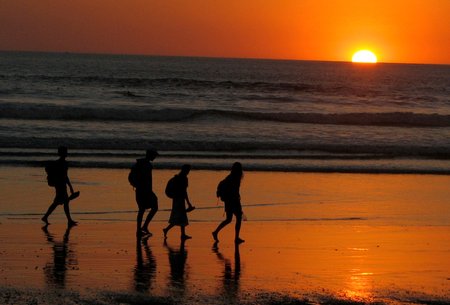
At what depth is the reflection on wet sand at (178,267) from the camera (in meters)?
9.29

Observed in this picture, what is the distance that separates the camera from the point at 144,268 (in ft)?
33.4

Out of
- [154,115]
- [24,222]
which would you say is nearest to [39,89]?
[154,115]

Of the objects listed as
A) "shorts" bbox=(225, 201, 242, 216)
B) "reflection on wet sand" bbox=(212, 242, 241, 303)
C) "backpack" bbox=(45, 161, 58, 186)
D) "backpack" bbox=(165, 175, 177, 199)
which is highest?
"backpack" bbox=(45, 161, 58, 186)

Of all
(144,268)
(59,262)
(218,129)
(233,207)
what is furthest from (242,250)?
(218,129)

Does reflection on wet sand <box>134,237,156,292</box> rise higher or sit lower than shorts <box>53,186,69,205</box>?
lower

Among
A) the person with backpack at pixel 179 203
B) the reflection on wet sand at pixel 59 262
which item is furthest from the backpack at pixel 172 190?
the reflection on wet sand at pixel 59 262

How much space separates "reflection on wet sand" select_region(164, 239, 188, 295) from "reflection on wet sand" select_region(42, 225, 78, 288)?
1145 mm

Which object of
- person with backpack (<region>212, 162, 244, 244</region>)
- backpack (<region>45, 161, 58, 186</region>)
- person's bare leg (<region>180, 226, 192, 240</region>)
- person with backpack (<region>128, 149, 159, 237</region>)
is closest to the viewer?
person's bare leg (<region>180, 226, 192, 240</region>)

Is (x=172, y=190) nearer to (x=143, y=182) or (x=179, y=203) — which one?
(x=179, y=203)

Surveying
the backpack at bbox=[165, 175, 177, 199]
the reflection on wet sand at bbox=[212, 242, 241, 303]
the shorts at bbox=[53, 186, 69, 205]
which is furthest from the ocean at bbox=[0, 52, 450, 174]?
the reflection on wet sand at bbox=[212, 242, 241, 303]

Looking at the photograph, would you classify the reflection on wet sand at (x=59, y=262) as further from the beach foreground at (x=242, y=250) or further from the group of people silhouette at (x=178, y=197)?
the group of people silhouette at (x=178, y=197)

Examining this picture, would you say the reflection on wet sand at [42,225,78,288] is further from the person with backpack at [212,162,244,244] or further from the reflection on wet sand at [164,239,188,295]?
the person with backpack at [212,162,244,244]

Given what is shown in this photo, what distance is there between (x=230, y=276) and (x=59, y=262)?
206 centimetres

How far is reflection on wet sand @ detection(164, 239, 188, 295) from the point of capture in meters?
9.29
